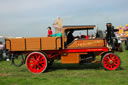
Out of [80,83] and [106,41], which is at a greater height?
[106,41]

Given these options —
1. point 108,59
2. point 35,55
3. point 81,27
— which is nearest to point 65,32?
point 81,27

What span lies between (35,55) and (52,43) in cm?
97

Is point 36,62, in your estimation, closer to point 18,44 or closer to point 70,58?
point 18,44

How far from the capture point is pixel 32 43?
23.6 ft

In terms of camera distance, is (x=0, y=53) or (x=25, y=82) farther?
(x=0, y=53)

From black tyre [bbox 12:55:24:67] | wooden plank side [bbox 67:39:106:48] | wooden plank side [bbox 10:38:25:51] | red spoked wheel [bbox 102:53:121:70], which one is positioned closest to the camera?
red spoked wheel [bbox 102:53:121:70]

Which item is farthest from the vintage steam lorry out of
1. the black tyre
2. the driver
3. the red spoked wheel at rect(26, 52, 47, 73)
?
the black tyre

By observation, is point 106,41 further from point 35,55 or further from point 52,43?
point 35,55

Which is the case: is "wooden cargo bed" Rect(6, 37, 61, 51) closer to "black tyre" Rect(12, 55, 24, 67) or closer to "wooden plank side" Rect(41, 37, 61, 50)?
"wooden plank side" Rect(41, 37, 61, 50)

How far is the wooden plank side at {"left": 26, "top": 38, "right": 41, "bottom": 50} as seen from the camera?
23.4ft

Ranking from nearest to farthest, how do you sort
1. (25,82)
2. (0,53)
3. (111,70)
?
(25,82) → (111,70) → (0,53)

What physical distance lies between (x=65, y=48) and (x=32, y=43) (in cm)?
150

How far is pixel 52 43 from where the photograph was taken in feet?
23.2

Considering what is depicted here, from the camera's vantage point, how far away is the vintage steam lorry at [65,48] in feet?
23.2
